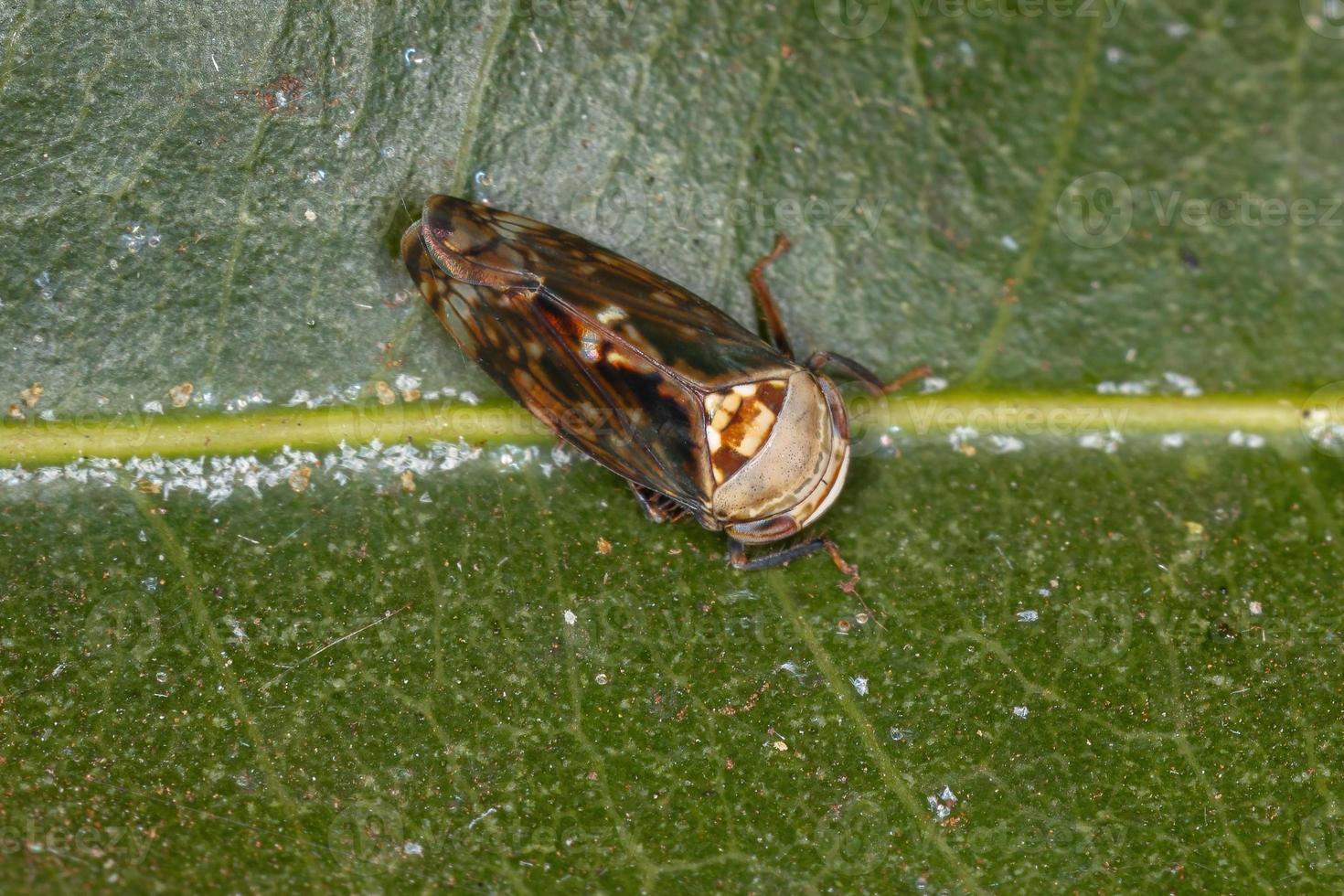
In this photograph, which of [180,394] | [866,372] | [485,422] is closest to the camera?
[180,394]

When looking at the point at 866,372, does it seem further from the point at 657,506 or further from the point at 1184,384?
the point at 1184,384

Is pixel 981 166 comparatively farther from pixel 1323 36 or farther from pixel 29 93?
pixel 29 93

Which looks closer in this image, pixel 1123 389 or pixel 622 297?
pixel 622 297

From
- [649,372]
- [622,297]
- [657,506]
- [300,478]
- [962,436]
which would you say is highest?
[622,297]

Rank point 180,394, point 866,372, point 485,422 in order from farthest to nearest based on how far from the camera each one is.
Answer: point 866,372, point 485,422, point 180,394

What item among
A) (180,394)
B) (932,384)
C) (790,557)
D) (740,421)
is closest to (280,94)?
(180,394)

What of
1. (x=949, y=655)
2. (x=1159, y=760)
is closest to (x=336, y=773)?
(x=949, y=655)

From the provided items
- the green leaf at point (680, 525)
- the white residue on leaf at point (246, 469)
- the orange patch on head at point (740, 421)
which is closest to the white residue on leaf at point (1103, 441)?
the green leaf at point (680, 525)

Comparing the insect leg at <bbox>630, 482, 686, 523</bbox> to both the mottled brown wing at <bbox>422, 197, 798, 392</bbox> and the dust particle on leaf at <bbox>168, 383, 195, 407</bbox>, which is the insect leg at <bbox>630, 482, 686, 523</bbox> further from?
the dust particle on leaf at <bbox>168, 383, 195, 407</bbox>
